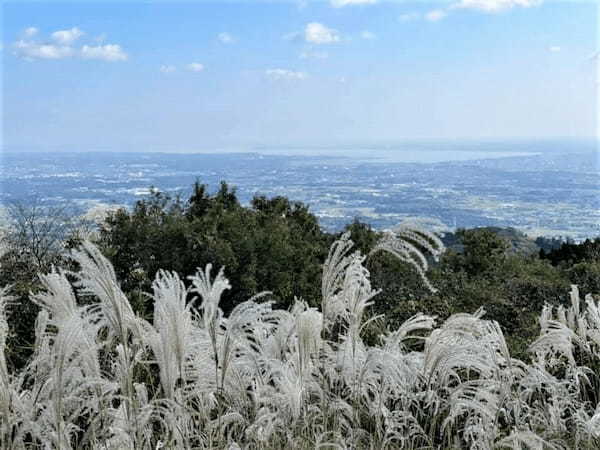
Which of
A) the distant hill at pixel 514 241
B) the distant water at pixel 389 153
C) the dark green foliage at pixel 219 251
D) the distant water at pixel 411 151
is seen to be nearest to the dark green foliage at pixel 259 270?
the dark green foliage at pixel 219 251

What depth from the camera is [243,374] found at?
9.11 feet

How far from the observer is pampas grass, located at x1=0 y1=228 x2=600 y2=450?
2.02 meters

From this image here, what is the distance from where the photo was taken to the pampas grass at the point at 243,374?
6.64 feet

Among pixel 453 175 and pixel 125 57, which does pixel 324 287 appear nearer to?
pixel 453 175

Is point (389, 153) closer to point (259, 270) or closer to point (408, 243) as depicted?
point (259, 270)

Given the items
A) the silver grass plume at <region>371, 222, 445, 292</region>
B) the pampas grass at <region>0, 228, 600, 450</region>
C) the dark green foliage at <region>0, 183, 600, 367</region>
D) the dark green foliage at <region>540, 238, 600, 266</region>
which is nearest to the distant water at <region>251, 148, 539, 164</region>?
the dark green foliage at <region>540, 238, 600, 266</region>

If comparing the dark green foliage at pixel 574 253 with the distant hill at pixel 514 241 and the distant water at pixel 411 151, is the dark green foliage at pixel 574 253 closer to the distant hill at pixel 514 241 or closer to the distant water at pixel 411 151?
the distant hill at pixel 514 241

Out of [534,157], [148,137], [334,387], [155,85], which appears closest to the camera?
[334,387]

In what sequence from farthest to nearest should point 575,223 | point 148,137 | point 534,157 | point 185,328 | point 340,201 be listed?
point 148,137 → point 534,157 → point 575,223 → point 340,201 → point 185,328

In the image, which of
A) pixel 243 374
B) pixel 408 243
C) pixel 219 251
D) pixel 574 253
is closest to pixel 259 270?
pixel 219 251

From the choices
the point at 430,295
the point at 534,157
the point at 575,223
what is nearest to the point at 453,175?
the point at 575,223

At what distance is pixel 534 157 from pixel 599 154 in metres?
5.41

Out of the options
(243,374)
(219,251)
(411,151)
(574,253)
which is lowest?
(574,253)

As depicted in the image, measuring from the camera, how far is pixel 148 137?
49156 mm
